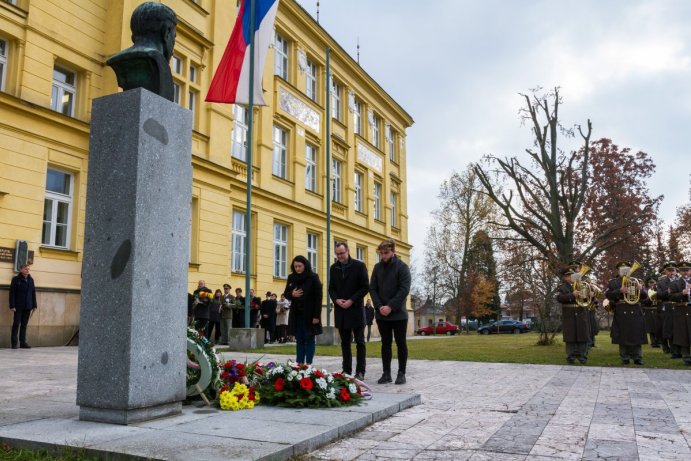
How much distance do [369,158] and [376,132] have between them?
2.79 metres

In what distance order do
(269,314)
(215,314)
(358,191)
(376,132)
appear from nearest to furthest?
(215,314)
(269,314)
(358,191)
(376,132)

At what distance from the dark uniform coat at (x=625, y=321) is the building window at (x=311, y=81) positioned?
19108 mm

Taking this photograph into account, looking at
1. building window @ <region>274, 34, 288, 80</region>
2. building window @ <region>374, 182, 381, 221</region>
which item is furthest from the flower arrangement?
building window @ <region>374, 182, 381, 221</region>

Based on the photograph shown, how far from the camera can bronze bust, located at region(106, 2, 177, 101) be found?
5.14 meters

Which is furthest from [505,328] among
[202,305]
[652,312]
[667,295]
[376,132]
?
[667,295]

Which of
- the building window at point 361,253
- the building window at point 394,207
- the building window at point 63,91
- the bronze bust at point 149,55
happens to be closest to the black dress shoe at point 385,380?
Answer: the bronze bust at point 149,55

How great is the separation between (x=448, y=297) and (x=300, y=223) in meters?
31.0

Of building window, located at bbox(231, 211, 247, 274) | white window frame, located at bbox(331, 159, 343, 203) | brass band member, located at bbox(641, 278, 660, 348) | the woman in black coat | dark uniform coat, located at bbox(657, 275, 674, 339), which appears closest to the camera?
the woman in black coat

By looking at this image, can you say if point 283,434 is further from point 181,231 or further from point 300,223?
point 300,223

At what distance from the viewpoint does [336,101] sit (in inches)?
1225

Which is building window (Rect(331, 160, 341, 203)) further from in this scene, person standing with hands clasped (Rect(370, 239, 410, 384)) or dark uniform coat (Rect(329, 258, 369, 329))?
person standing with hands clasped (Rect(370, 239, 410, 384))

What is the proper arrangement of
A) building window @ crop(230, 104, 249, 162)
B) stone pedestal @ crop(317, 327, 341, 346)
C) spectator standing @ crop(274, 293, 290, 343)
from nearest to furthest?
stone pedestal @ crop(317, 327, 341, 346), spectator standing @ crop(274, 293, 290, 343), building window @ crop(230, 104, 249, 162)

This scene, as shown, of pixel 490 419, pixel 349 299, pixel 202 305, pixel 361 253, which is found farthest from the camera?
pixel 361 253

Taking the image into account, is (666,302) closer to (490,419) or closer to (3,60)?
(490,419)
